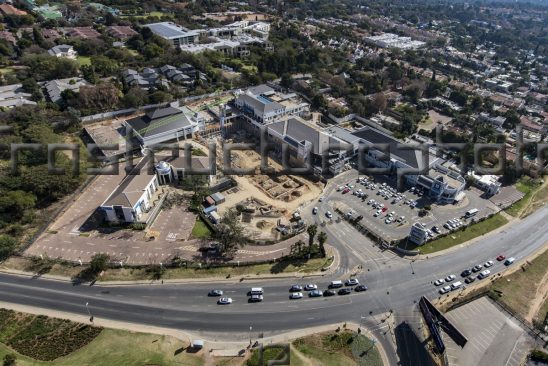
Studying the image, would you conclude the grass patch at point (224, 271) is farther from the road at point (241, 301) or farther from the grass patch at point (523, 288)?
the grass patch at point (523, 288)

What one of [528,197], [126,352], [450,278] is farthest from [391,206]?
[126,352]

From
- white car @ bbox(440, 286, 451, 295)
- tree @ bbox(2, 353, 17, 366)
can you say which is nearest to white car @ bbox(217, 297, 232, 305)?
tree @ bbox(2, 353, 17, 366)

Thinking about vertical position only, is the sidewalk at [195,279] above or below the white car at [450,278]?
above

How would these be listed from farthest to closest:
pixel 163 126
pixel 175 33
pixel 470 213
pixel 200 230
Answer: pixel 175 33 → pixel 163 126 → pixel 470 213 → pixel 200 230

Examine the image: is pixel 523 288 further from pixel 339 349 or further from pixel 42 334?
pixel 42 334

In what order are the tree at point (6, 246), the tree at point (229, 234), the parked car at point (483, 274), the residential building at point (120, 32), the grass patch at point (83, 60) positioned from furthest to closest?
1. the residential building at point (120, 32)
2. the grass patch at point (83, 60)
3. the parked car at point (483, 274)
4. the tree at point (229, 234)
5. the tree at point (6, 246)

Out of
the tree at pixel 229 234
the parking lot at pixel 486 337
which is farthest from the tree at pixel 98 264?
the parking lot at pixel 486 337
